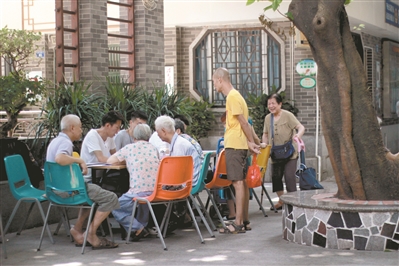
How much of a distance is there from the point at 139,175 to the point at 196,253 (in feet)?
3.63

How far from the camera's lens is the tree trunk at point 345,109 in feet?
27.7

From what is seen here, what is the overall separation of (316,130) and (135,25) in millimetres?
4297

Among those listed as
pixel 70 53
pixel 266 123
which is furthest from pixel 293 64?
pixel 266 123

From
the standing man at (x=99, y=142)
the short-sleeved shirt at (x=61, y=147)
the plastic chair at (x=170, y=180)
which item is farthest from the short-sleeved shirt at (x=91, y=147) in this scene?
the plastic chair at (x=170, y=180)

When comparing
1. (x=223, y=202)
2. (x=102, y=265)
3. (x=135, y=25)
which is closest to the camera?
(x=102, y=265)

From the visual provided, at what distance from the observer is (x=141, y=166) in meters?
8.61

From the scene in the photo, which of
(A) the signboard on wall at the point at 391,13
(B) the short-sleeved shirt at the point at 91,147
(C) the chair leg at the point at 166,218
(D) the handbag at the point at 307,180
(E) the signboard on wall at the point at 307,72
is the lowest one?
(C) the chair leg at the point at 166,218

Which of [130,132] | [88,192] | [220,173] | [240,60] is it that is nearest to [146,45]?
[240,60]

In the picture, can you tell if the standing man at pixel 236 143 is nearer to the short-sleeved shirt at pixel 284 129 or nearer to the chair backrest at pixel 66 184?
the chair backrest at pixel 66 184

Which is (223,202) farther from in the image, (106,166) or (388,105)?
(388,105)

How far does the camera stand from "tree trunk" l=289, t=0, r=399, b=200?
27.7 feet

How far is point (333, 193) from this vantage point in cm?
912

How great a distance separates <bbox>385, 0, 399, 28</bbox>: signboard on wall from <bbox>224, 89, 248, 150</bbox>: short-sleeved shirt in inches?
526

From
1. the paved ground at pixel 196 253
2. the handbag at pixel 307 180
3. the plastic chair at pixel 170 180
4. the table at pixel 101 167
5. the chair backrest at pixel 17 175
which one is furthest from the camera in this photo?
the handbag at pixel 307 180
